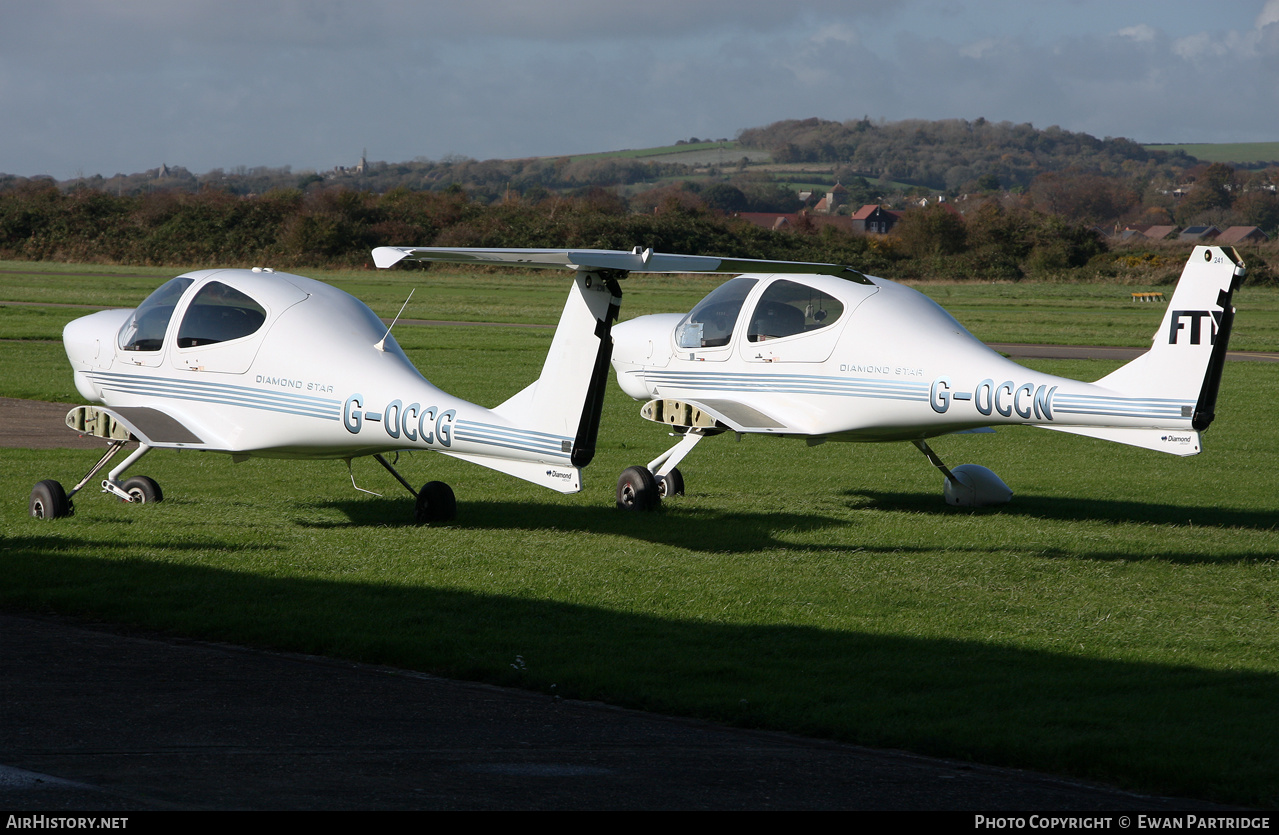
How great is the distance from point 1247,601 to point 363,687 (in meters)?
6.68

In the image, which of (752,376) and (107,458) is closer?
(107,458)

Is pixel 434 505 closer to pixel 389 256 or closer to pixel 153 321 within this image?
pixel 153 321

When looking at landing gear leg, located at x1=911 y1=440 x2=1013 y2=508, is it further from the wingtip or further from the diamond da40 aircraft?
the wingtip

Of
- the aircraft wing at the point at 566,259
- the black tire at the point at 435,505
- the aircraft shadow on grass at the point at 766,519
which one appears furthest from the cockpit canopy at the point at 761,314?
the black tire at the point at 435,505

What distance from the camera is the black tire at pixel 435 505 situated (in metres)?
12.4

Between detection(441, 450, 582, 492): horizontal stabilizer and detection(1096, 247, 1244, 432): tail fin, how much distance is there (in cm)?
471

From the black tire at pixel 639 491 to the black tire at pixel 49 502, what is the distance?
539cm

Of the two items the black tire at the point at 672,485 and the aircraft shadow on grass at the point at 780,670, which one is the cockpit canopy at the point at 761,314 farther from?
the aircraft shadow on grass at the point at 780,670

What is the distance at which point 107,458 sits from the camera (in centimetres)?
1239

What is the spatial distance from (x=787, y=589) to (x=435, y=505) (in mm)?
4076

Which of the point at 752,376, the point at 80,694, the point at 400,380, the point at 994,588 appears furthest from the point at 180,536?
the point at 994,588

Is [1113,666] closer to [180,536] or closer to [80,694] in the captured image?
[80,694]

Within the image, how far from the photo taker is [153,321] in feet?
40.4

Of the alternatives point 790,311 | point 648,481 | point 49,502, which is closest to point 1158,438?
point 790,311
